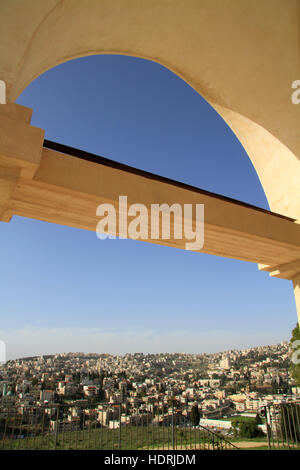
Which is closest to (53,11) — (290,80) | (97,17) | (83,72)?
(97,17)

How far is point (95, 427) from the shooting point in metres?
4.30

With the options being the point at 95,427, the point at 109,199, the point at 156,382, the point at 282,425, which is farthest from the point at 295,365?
the point at 109,199

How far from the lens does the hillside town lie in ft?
16.9

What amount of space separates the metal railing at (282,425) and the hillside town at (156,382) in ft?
1.63

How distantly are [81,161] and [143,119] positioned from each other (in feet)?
15.0

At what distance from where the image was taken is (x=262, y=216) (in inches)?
168

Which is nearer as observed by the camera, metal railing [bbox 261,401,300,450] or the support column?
the support column

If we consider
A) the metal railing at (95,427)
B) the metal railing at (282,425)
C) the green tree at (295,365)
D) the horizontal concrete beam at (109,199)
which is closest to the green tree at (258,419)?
the metal railing at (282,425)

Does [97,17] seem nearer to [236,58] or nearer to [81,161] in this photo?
[81,161]

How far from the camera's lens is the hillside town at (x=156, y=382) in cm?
514

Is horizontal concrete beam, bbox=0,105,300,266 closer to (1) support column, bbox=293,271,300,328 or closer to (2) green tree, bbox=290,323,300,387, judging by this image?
(1) support column, bbox=293,271,300,328

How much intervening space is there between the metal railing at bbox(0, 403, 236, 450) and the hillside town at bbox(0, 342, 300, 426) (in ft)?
0.29

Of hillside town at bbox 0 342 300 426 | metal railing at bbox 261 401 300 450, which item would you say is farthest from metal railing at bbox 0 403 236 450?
metal railing at bbox 261 401 300 450

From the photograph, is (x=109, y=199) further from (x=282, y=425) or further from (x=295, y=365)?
(x=295, y=365)
